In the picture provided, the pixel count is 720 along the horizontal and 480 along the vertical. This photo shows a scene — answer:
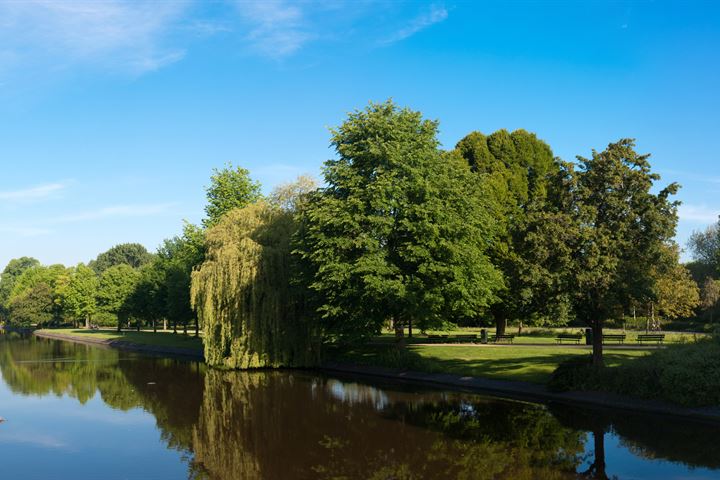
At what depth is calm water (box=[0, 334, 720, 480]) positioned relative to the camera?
1605cm

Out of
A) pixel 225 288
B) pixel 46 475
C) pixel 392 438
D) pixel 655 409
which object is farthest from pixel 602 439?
pixel 225 288

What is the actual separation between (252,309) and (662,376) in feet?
85.1

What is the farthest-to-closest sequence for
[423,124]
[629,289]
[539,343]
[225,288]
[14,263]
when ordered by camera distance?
1. [14,263]
2. [539,343]
3. [225,288]
4. [423,124]
5. [629,289]

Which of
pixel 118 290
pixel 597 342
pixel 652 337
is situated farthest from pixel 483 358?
pixel 118 290

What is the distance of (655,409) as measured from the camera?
22.6m

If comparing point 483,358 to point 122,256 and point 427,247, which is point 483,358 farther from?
point 122,256

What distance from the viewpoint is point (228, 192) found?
62.3m

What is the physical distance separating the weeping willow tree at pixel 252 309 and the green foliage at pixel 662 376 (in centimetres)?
1970

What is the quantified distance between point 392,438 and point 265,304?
2216 cm

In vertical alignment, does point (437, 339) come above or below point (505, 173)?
below

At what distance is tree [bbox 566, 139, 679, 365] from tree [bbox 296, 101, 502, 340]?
931cm

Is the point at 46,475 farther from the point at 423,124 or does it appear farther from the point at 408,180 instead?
the point at 423,124

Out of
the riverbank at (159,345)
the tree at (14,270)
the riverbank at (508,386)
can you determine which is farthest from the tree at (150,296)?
the tree at (14,270)

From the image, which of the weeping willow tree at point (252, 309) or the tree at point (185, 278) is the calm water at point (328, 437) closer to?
the weeping willow tree at point (252, 309)
